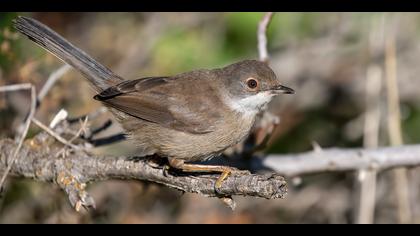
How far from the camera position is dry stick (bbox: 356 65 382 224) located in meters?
5.34

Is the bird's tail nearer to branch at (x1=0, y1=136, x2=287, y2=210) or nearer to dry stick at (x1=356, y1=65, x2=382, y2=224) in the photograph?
branch at (x1=0, y1=136, x2=287, y2=210)

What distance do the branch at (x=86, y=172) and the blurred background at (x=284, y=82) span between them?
966 millimetres

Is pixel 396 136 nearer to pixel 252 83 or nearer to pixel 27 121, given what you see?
pixel 252 83

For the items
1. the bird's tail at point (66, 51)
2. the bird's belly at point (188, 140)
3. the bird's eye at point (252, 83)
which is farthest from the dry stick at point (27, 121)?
the bird's eye at point (252, 83)

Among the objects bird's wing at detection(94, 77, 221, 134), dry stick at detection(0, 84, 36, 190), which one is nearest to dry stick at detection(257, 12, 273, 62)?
bird's wing at detection(94, 77, 221, 134)

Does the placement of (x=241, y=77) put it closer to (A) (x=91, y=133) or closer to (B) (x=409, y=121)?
(A) (x=91, y=133)

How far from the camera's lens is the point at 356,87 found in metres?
6.93

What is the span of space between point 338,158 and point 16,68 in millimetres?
2761

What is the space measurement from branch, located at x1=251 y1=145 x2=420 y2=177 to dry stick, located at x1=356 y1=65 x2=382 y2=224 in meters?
0.11

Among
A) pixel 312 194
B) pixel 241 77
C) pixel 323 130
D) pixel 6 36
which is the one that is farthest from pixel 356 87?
pixel 6 36

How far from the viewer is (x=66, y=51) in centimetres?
478

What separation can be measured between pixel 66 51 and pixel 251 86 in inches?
54.8

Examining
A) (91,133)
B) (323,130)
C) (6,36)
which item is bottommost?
(91,133)
